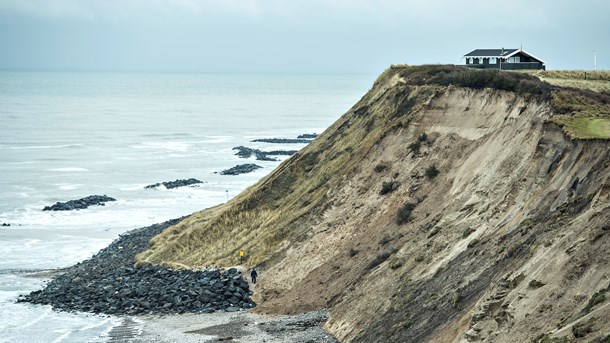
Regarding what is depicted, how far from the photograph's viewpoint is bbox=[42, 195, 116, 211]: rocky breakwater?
77062mm

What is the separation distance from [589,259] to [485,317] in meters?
2.85

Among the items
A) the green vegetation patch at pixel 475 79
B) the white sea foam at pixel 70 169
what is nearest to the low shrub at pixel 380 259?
the green vegetation patch at pixel 475 79

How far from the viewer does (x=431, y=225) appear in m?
34.8

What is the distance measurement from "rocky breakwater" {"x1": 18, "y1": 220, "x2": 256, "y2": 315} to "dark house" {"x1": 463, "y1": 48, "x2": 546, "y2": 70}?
2361cm

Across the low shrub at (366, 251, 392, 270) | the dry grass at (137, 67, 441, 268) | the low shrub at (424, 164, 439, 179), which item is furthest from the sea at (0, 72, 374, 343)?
the low shrub at (424, 164, 439, 179)

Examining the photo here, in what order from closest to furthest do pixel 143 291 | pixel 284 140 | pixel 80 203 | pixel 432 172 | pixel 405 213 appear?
pixel 405 213, pixel 432 172, pixel 143 291, pixel 80 203, pixel 284 140

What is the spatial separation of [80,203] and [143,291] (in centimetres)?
3949

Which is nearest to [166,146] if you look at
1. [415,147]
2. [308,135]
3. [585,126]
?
[308,135]

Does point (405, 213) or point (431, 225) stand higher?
point (405, 213)

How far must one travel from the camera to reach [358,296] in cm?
3341

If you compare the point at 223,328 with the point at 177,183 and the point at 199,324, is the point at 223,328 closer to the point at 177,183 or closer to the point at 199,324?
the point at 199,324

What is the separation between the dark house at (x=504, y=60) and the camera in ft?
187

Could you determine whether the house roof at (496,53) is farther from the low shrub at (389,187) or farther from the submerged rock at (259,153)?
the submerged rock at (259,153)

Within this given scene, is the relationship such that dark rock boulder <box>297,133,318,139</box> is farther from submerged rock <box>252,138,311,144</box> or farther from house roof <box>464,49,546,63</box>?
house roof <box>464,49,546,63</box>
